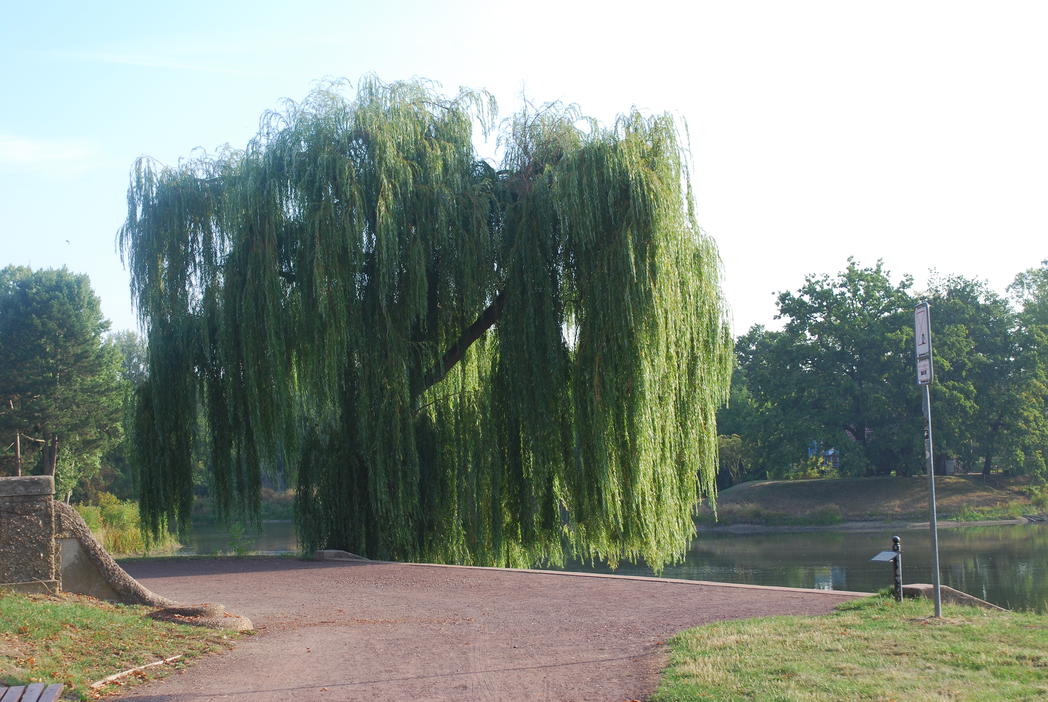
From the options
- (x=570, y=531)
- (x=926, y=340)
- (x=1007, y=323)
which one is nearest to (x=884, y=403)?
(x=1007, y=323)

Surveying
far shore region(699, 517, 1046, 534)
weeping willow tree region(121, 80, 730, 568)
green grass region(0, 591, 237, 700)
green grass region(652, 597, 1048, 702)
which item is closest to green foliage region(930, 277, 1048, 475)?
far shore region(699, 517, 1046, 534)

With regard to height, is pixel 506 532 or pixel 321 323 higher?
pixel 321 323

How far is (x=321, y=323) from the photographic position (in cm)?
1586

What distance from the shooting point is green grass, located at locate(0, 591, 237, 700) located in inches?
271

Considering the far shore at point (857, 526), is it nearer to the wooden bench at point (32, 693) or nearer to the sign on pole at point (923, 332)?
the sign on pole at point (923, 332)

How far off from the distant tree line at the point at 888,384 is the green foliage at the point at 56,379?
1206 inches

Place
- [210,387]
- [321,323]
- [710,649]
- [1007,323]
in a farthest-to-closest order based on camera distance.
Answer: [1007,323], [210,387], [321,323], [710,649]

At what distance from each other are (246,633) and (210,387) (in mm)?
8424

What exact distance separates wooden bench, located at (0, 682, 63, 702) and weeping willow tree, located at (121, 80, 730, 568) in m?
9.44

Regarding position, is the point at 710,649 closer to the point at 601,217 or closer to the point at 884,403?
the point at 601,217

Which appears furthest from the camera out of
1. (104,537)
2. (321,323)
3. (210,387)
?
(104,537)

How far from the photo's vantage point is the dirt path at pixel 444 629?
6.97m

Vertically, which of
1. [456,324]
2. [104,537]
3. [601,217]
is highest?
[601,217]

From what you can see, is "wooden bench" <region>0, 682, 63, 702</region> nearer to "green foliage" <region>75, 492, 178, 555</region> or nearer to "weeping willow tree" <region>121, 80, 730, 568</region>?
"green foliage" <region>75, 492, 178, 555</region>
